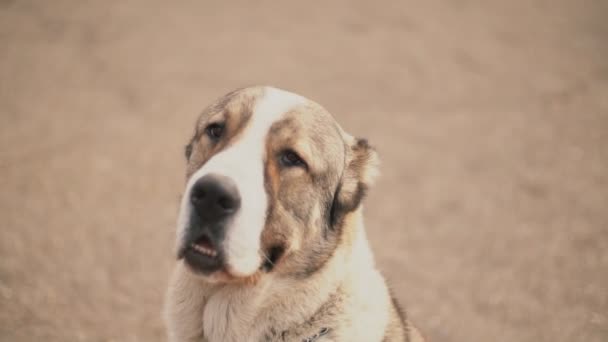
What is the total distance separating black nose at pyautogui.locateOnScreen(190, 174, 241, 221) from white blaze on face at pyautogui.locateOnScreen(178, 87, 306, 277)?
38 mm

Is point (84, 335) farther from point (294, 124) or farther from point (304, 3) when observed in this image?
point (304, 3)

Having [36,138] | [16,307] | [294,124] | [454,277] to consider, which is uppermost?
[294,124]

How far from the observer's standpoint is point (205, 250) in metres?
2.59

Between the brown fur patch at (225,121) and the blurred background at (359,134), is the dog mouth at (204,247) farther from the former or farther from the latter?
the blurred background at (359,134)

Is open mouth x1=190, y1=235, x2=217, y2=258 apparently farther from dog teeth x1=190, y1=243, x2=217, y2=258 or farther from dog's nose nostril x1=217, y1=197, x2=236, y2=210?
dog's nose nostril x1=217, y1=197, x2=236, y2=210

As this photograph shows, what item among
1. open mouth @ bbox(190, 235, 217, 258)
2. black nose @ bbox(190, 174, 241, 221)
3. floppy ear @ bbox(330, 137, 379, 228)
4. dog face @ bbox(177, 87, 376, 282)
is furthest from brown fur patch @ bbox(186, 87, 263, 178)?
floppy ear @ bbox(330, 137, 379, 228)

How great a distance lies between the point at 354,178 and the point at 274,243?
2.79 feet

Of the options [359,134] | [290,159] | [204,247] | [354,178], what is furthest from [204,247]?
[359,134]

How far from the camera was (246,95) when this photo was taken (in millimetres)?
3105

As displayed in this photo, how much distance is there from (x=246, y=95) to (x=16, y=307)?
9.86 feet

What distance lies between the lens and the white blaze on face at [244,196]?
2518 millimetres

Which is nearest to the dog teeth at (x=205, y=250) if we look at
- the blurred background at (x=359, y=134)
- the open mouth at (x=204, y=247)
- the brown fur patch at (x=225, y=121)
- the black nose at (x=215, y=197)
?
the open mouth at (x=204, y=247)

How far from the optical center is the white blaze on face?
2.52 meters

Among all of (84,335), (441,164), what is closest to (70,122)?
(84,335)
